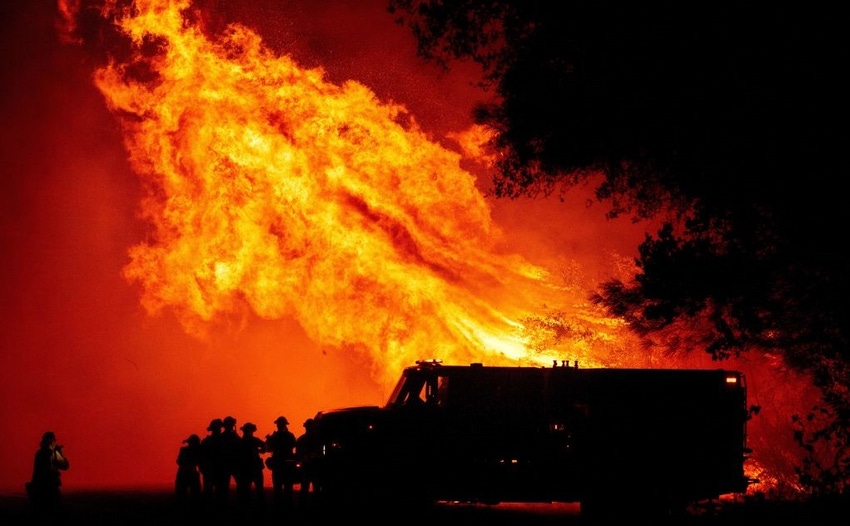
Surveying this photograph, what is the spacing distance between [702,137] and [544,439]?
524 centimetres

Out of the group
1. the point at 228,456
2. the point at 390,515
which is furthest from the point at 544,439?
the point at 228,456

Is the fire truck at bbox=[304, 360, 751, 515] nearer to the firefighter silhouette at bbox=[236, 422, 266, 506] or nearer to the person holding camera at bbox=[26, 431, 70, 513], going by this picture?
the firefighter silhouette at bbox=[236, 422, 266, 506]

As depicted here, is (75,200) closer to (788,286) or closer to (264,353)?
(264,353)

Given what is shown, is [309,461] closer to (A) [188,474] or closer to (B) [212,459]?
(B) [212,459]

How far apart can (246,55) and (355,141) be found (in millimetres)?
4267

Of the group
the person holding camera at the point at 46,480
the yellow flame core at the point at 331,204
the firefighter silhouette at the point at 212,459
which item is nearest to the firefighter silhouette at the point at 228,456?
the firefighter silhouette at the point at 212,459

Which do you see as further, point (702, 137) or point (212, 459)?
point (212, 459)

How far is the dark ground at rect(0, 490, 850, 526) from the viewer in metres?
13.3

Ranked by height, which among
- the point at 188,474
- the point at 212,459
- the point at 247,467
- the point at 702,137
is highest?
the point at 702,137

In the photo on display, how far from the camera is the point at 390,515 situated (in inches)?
597

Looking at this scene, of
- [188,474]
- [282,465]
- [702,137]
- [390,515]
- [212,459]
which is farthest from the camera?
[282,465]

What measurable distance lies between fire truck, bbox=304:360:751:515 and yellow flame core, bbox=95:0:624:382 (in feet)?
26.5

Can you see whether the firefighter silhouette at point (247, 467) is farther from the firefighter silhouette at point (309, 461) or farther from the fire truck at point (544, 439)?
the fire truck at point (544, 439)

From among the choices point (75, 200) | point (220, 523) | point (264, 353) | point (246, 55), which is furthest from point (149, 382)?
point (220, 523)
